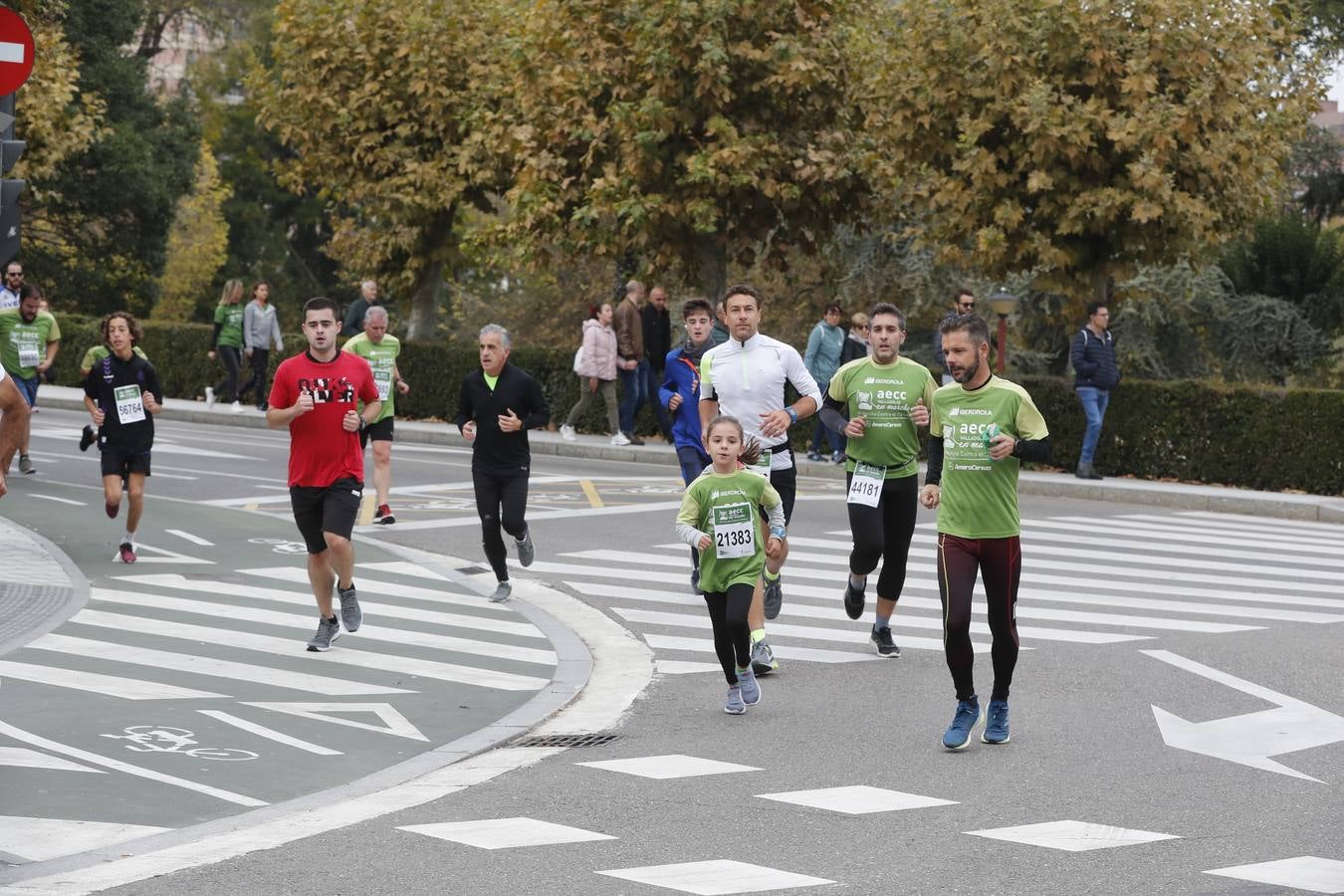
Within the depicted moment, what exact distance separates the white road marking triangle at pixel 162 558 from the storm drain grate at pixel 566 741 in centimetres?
622

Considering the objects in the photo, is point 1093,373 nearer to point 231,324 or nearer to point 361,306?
point 361,306

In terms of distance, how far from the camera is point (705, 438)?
9742 mm

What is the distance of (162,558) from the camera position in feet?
48.5

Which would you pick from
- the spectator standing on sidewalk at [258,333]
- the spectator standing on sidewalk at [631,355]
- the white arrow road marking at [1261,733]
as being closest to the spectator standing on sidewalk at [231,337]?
the spectator standing on sidewalk at [258,333]

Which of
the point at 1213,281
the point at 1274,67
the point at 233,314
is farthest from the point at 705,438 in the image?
the point at 1213,281

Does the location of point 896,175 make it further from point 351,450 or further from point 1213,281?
point 351,450

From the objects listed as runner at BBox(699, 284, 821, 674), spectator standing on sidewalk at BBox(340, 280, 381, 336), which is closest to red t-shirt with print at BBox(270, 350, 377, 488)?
runner at BBox(699, 284, 821, 674)

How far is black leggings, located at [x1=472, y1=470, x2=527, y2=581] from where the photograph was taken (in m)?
13.1

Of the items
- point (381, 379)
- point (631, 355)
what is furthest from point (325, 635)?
point (631, 355)

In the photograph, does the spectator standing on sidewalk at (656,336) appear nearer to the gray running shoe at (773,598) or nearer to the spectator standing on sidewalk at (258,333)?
the spectator standing on sidewalk at (258,333)

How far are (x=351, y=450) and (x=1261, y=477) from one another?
13.9 m

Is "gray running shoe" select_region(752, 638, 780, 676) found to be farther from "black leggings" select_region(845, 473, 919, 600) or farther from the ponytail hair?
the ponytail hair

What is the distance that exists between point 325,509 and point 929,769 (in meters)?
4.15

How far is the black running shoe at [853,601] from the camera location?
444 inches
